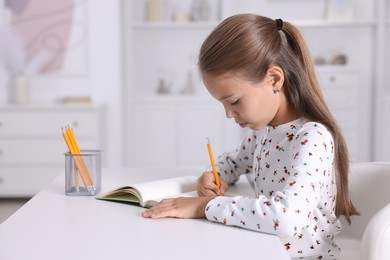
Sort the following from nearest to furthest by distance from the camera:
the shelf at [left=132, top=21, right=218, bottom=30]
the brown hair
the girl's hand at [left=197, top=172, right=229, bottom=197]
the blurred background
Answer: the brown hair → the girl's hand at [left=197, top=172, right=229, bottom=197] → the blurred background → the shelf at [left=132, top=21, right=218, bottom=30]

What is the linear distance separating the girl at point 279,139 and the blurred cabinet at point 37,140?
286cm

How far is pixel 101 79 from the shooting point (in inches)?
188

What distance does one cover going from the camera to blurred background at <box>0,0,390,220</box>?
4.71 m

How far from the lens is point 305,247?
1455mm

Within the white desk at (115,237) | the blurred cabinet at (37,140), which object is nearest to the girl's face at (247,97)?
the white desk at (115,237)

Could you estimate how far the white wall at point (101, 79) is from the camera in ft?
15.5

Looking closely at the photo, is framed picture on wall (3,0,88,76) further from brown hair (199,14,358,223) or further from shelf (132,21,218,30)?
brown hair (199,14,358,223)

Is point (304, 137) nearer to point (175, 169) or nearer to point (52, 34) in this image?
point (175, 169)

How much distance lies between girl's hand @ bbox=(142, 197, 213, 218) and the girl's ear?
0.96 feet

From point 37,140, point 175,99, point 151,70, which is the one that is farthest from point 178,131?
point 37,140

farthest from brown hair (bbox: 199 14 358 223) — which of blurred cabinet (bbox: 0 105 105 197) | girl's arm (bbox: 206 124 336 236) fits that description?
blurred cabinet (bbox: 0 105 105 197)

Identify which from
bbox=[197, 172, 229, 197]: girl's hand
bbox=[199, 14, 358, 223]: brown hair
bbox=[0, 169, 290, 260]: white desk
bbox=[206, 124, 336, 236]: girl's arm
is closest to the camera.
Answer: bbox=[0, 169, 290, 260]: white desk

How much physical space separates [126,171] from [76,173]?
0.34 meters

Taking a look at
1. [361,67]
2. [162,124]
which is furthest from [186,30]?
[361,67]
